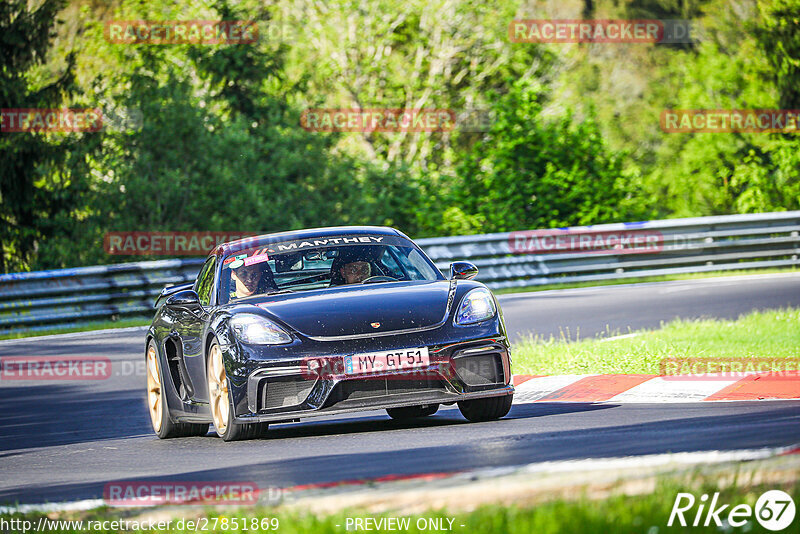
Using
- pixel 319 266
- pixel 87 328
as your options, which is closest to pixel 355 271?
pixel 319 266

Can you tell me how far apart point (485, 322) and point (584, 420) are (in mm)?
904

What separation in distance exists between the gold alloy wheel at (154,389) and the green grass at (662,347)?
10.6 feet

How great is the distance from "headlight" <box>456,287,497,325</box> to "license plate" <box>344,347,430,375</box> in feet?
1.46

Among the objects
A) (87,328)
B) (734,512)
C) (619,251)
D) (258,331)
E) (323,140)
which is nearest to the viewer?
(734,512)

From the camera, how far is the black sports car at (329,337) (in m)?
8.12

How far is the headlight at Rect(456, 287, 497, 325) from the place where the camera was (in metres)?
8.52

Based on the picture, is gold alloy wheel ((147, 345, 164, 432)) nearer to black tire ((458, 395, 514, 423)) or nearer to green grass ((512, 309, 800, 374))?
black tire ((458, 395, 514, 423))

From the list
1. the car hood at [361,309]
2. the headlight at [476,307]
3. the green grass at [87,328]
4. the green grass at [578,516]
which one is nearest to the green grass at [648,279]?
the green grass at [87,328]

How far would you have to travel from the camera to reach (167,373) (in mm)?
9938

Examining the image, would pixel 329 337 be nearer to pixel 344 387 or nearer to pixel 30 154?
pixel 344 387

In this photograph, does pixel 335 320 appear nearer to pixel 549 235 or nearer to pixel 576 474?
pixel 576 474

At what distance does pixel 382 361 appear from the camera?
26.7ft

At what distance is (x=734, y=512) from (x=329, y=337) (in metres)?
4.14

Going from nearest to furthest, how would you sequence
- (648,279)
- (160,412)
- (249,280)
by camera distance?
(249,280), (160,412), (648,279)
